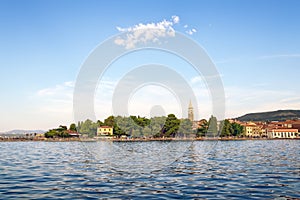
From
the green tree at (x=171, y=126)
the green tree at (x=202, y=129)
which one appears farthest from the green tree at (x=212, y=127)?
the green tree at (x=171, y=126)

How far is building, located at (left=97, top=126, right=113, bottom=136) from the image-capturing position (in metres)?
155

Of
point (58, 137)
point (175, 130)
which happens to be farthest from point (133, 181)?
point (58, 137)

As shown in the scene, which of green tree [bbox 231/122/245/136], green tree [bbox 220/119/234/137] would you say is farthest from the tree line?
green tree [bbox 231/122/245/136]

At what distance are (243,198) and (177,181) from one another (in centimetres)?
601

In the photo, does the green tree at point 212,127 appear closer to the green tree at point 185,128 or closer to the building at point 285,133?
the green tree at point 185,128

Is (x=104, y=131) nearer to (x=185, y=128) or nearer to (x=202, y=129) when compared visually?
(x=185, y=128)

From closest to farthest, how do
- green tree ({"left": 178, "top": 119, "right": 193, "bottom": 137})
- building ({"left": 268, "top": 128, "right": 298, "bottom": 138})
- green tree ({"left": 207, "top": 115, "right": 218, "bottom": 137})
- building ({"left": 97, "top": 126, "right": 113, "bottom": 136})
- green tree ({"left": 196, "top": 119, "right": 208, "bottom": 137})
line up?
1. green tree ({"left": 178, "top": 119, "right": 193, "bottom": 137})
2. building ({"left": 97, "top": 126, "right": 113, "bottom": 136})
3. green tree ({"left": 207, "top": 115, "right": 218, "bottom": 137})
4. green tree ({"left": 196, "top": 119, "right": 208, "bottom": 137})
5. building ({"left": 268, "top": 128, "right": 298, "bottom": 138})

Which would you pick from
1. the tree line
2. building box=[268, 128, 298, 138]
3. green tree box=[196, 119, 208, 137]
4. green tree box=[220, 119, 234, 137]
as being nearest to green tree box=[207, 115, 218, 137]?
the tree line

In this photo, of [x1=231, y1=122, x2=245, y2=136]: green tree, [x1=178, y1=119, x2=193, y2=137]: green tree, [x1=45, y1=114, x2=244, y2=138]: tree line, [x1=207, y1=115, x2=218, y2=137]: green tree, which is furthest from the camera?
[x1=231, y1=122, x2=245, y2=136]: green tree

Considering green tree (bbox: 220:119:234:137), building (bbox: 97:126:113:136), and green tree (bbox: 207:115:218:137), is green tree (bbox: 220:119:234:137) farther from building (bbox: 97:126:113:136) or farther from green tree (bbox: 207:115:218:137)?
building (bbox: 97:126:113:136)

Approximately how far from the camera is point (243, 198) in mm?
16094

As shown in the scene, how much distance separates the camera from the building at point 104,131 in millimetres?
154875

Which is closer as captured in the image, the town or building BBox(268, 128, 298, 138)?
the town

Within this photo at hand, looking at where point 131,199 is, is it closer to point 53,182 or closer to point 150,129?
point 53,182
